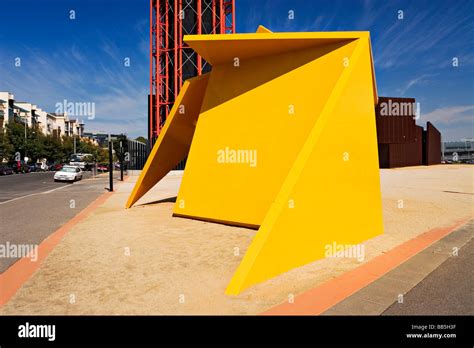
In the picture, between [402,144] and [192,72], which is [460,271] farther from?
[402,144]

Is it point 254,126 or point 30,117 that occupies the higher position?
point 30,117

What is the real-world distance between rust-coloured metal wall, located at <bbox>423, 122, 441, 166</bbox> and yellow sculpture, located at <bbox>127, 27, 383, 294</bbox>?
45459mm

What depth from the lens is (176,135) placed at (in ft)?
36.0

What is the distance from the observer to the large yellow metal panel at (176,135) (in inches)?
396

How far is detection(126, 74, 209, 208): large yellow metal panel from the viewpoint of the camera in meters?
10.1

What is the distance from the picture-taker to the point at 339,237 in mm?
6035

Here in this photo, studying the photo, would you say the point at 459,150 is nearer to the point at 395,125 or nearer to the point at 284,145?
the point at 395,125

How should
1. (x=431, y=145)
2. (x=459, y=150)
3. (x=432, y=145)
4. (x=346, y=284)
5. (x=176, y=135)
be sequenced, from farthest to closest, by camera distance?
(x=459, y=150) < (x=432, y=145) < (x=431, y=145) < (x=176, y=135) < (x=346, y=284)

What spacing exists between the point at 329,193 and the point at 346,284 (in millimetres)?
1889

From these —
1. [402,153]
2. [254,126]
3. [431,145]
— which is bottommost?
[254,126]

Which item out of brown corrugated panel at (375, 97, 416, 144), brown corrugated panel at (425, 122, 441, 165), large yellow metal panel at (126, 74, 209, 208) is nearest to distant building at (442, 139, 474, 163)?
brown corrugated panel at (425, 122, 441, 165)

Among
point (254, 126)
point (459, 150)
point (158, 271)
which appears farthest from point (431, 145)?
point (459, 150)

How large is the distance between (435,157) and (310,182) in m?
53.0
